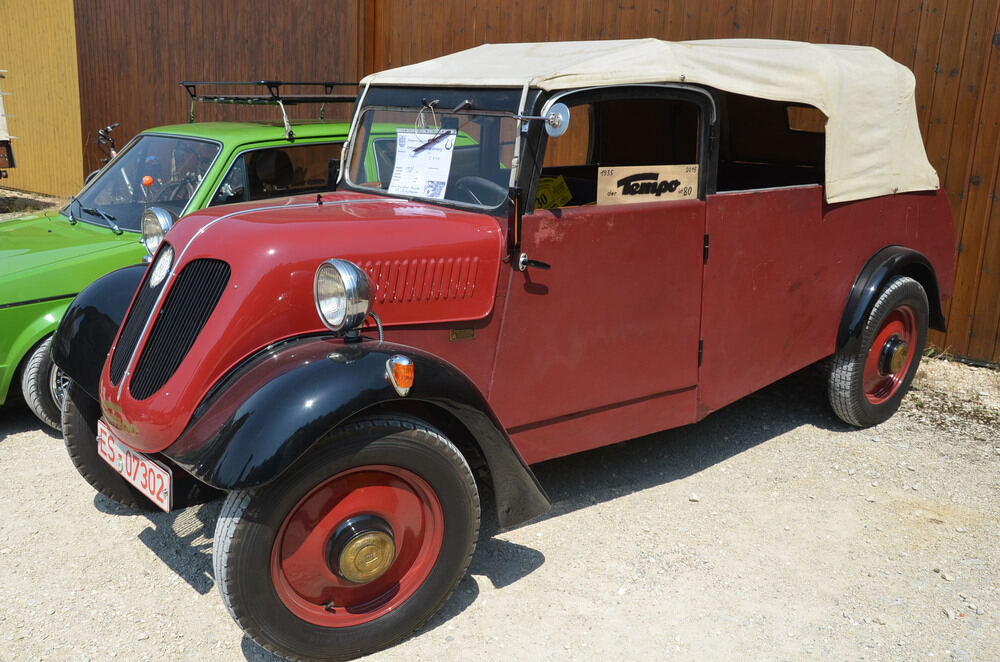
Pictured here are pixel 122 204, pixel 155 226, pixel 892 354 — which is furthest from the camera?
pixel 122 204

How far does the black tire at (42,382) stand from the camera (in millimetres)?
4352

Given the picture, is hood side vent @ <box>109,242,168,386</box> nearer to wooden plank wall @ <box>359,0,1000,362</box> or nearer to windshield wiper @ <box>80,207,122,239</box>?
windshield wiper @ <box>80,207,122,239</box>

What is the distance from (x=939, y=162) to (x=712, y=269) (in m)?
2.73

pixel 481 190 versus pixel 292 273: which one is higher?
pixel 481 190

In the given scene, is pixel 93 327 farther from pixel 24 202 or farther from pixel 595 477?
pixel 24 202

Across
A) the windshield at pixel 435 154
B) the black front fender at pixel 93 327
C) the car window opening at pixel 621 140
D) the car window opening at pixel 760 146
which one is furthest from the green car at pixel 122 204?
the car window opening at pixel 760 146

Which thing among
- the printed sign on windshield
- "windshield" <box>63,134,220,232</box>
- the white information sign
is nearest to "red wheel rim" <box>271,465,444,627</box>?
the white information sign

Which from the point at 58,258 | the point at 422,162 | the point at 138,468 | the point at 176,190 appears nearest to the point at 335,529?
the point at 138,468

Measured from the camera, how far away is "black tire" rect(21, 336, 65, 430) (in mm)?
4352

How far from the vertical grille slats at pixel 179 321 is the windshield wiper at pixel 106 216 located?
2197mm

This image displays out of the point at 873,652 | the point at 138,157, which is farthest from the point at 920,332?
the point at 138,157

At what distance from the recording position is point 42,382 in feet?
14.3

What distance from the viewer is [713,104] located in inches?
140

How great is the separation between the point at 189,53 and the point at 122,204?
6145 millimetres
